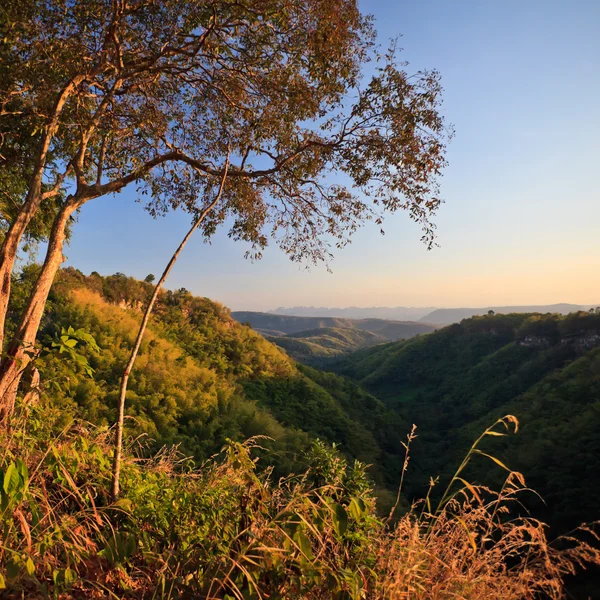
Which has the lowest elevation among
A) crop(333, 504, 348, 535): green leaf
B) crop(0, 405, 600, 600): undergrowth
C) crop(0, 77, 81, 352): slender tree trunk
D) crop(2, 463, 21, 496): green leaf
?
crop(0, 405, 600, 600): undergrowth

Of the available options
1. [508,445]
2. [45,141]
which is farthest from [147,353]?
[508,445]

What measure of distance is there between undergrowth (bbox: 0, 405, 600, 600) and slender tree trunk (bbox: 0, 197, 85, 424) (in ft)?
3.61

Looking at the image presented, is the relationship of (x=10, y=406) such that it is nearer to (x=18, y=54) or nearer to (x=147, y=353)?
(x=18, y=54)

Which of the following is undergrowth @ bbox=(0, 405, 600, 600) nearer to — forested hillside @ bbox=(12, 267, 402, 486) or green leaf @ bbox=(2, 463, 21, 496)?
green leaf @ bbox=(2, 463, 21, 496)

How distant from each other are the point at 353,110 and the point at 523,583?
5996 mm

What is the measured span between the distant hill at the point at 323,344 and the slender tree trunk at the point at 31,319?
72.9m

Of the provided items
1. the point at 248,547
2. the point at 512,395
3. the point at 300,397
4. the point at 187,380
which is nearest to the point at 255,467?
the point at 248,547

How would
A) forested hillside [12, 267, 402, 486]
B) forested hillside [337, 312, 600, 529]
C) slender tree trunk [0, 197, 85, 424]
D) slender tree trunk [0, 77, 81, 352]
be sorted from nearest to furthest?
slender tree trunk [0, 197, 85, 424]
slender tree trunk [0, 77, 81, 352]
forested hillside [12, 267, 402, 486]
forested hillside [337, 312, 600, 529]

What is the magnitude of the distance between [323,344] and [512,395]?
93583mm

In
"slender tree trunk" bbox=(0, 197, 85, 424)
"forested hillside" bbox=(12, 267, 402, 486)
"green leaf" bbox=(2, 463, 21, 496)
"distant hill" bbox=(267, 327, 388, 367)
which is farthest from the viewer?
"distant hill" bbox=(267, 327, 388, 367)

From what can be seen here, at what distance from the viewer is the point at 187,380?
592 inches

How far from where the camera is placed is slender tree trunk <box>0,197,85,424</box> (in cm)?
392

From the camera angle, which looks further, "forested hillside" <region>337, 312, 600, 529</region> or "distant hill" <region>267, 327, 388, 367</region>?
"distant hill" <region>267, 327, 388, 367</region>

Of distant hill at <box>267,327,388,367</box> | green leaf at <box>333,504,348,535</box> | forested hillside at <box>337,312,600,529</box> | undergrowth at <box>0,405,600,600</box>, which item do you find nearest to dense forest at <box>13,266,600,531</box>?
forested hillside at <box>337,312,600,529</box>
